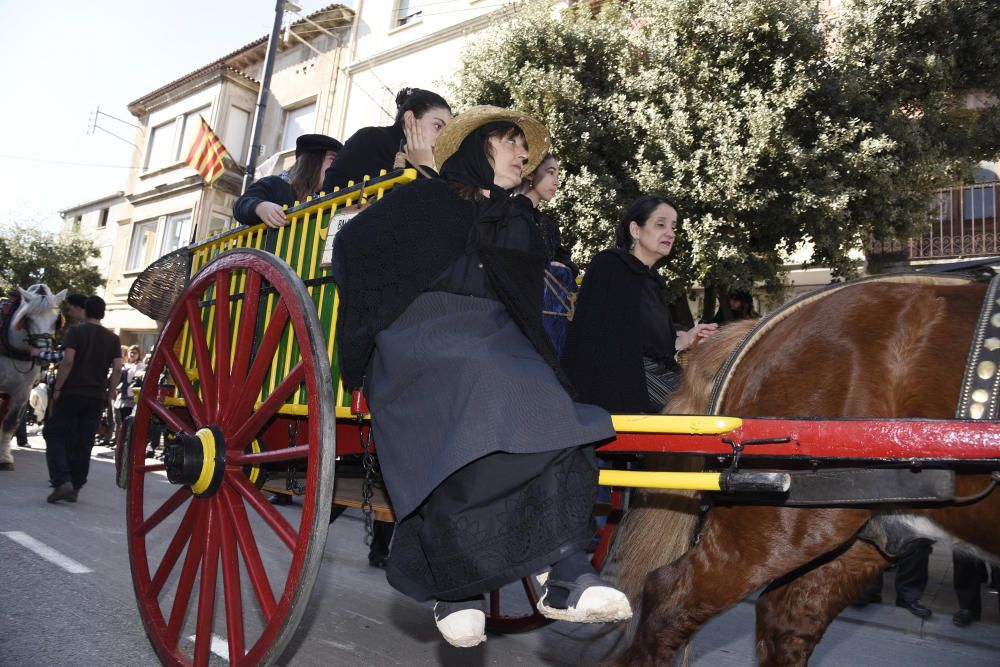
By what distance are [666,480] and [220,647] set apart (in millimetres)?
2326

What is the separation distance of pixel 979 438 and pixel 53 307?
8.78 meters

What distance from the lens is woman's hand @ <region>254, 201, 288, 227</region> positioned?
3.37 metres

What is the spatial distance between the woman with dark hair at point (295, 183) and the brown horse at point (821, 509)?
7.73 feet

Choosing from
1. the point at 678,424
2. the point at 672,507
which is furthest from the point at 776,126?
the point at 678,424

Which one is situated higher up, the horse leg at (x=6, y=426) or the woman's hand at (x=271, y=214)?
the woman's hand at (x=271, y=214)

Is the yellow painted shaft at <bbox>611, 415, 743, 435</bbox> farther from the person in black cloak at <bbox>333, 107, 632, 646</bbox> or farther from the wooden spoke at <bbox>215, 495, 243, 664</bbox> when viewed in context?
the wooden spoke at <bbox>215, 495, 243, 664</bbox>

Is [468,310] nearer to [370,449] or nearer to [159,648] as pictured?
[370,449]

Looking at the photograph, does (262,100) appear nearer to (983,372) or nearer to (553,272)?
(553,272)

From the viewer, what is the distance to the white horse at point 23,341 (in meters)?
7.93

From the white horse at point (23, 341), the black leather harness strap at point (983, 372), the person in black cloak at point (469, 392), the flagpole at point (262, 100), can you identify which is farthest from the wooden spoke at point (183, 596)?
the flagpole at point (262, 100)

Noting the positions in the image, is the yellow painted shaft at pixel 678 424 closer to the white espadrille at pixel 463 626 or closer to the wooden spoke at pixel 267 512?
the white espadrille at pixel 463 626

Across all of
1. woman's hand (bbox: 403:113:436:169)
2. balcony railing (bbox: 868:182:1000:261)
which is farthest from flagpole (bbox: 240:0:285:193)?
balcony railing (bbox: 868:182:1000:261)

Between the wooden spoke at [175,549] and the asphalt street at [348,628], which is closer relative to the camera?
the wooden spoke at [175,549]

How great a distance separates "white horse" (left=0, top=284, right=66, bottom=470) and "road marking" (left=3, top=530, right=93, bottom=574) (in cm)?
340
